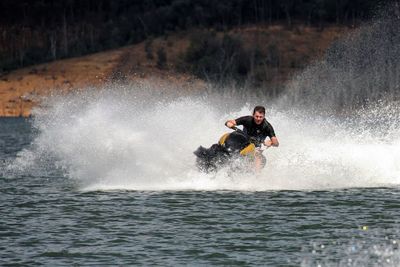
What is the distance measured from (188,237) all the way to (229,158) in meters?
5.19

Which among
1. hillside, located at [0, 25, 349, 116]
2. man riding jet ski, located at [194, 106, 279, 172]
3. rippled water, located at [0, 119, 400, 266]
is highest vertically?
hillside, located at [0, 25, 349, 116]

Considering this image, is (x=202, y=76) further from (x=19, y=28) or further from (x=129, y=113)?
(x=129, y=113)

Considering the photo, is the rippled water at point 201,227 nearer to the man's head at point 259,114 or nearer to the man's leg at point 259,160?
the man's leg at point 259,160

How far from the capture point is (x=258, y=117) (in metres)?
19.5

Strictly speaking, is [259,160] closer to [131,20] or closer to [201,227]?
[201,227]

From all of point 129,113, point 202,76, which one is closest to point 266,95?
point 202,76

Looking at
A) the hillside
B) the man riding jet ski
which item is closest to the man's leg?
the man riding jet ski

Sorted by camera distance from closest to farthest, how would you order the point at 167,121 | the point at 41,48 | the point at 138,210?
the point at 138,210
the point at 167,121
the point at 41,48

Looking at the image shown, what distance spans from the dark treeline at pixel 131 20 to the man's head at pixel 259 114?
11936cm

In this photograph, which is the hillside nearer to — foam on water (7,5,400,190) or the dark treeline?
the dark treeline

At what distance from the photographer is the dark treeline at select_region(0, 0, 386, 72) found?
141875 millimetres

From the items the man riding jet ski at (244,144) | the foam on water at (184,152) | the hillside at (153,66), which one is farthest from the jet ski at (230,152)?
the hillside at (153,66)

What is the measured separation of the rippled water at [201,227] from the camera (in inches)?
517

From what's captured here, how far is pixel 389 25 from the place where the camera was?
11619 centimetres
